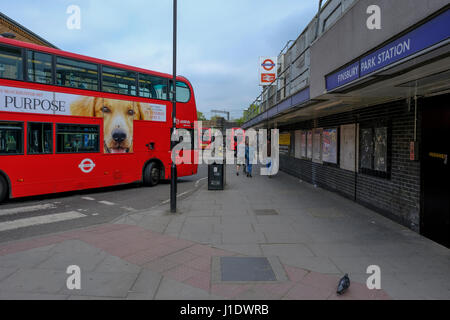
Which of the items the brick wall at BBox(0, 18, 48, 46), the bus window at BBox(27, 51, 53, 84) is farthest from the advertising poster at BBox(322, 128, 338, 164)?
the brick wall at BBox(0, 18, 48, 46)

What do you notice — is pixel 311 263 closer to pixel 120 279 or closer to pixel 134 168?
pixel 120 279

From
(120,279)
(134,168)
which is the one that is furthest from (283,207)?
(134,168)

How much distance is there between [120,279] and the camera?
3926 mm

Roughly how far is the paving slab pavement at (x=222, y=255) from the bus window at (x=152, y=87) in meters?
5.77

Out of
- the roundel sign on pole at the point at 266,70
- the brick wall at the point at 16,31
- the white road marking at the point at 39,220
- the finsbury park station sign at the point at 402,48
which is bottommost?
the white road marking at the point at 39,220

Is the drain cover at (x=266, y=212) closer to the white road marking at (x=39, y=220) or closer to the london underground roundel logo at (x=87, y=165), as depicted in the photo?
the white road marking at (x=39, y=220)

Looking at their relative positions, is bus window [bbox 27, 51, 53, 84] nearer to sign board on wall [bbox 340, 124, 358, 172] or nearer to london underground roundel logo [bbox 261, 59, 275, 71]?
sign board on wall [bbox 340, 124, 358, 172]

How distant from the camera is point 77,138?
32.7ft

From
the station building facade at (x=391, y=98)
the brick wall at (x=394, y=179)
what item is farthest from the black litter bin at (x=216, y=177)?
the brick wall at (x=394, y=179)

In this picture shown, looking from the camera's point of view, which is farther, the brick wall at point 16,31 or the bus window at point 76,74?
the brick wall at point 16,31

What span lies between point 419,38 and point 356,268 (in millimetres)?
2922

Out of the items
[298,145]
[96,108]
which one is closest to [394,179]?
[298,145]

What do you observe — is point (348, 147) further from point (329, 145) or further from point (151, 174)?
point (151, 174)

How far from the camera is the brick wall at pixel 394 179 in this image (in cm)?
618
